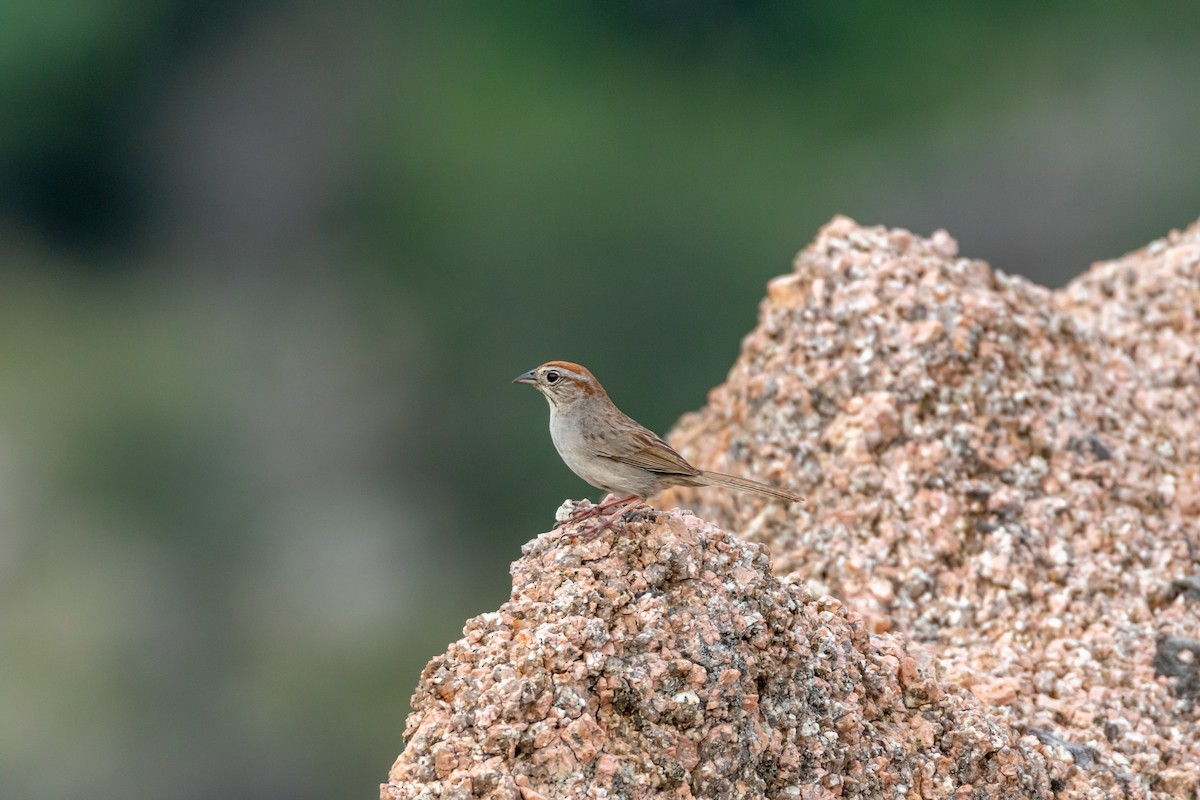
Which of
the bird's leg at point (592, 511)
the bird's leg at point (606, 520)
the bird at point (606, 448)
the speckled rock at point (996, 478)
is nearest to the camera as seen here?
the bird's leg at point (606, 520)

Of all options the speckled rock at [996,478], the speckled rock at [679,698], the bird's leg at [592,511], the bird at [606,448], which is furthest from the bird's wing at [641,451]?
the speckled rock at [996,478]

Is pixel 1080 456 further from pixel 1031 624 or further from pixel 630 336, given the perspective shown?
pixel 630 336

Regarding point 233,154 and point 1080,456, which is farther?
point 233,154

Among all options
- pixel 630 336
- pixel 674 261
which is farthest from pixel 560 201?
pixel 630 336

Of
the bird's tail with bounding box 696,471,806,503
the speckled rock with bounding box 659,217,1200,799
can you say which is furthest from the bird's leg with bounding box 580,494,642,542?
the speckled rock with bounding box 659,217,1200,799

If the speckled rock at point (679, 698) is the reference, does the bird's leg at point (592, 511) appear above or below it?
above

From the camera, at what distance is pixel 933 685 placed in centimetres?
548

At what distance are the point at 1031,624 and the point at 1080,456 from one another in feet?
3.09

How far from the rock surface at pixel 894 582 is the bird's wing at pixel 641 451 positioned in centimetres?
34

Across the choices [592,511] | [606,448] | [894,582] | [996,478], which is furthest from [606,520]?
[996,478]

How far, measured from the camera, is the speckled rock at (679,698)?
4.64 meters

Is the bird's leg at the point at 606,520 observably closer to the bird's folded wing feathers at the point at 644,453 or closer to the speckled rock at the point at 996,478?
the bird's folded wing feathers at the point at 644,453

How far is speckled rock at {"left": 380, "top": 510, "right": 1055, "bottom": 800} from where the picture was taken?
15.2ft

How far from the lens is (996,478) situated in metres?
6.78
